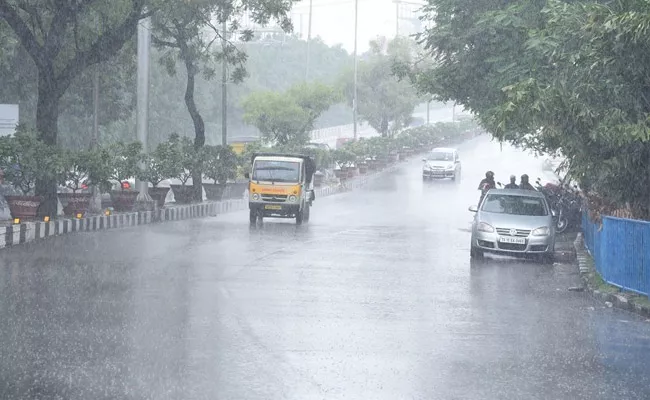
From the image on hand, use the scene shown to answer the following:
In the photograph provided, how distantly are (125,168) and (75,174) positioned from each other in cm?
397

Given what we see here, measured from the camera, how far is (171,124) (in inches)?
3036

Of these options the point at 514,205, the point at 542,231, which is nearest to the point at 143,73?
the point at 514,205

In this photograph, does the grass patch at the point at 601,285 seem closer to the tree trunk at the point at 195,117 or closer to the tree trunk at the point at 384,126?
the tree trunk at the point at 195,117

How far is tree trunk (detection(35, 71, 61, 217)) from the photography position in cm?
2931

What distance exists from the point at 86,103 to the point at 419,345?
38505 mm

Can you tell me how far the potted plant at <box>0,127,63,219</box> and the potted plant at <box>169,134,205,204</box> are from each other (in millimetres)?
10476

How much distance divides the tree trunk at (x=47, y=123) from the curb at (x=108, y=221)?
2.97 feet

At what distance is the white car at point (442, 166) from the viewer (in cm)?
6662

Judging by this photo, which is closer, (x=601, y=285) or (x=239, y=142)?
(x=601, y=285)

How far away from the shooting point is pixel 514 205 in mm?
25031

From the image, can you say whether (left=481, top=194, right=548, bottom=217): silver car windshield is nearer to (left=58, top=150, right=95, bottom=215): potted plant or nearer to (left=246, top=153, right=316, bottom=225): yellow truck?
(left=246, top=153, right=316, bottom=225): yellow truck

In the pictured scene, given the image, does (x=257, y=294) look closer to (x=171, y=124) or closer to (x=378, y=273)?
(x=378, y=273)

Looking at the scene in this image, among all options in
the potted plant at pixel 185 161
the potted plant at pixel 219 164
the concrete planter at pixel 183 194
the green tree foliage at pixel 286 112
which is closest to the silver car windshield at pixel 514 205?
the potted plant at pixel 185 161

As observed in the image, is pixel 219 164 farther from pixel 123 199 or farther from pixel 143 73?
pixel 143 73
